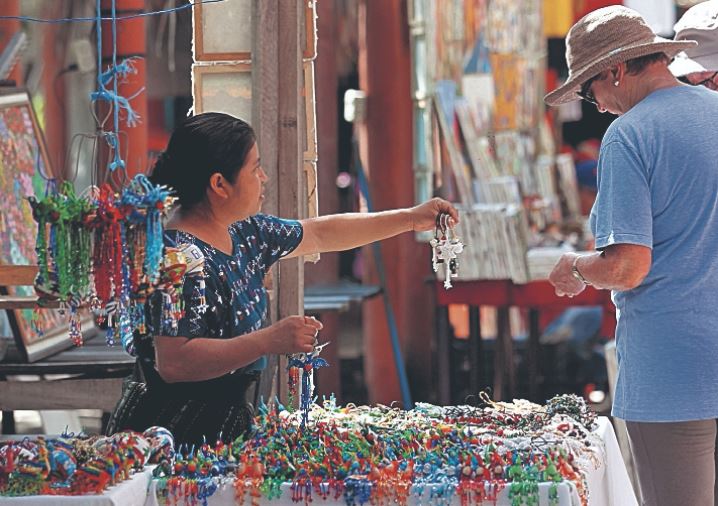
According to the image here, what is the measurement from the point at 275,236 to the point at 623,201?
881mm

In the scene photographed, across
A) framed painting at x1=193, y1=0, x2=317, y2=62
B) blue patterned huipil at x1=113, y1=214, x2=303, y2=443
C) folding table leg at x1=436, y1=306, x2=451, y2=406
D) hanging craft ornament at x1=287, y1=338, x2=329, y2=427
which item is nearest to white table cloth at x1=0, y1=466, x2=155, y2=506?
blue patterned huipil at x1=113, y1=214, x2=303, y2=443

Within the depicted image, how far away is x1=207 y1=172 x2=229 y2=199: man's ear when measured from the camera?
9.06 feet

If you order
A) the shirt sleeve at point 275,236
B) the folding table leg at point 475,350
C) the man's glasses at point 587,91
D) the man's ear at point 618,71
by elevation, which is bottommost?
the folding table leg at point 475,350

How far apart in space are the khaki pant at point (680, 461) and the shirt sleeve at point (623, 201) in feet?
1.31

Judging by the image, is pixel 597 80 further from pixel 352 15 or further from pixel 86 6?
pixel 352 15

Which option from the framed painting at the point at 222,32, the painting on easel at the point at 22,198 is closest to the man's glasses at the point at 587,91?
the framed painting at the point at 222,32

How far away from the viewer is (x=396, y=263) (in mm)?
7234

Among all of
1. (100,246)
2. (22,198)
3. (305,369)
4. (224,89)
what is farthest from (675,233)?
(22,198)

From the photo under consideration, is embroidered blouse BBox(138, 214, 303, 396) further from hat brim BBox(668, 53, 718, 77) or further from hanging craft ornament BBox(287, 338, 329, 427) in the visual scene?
hat brim BBox(668, 53, 718, 77)

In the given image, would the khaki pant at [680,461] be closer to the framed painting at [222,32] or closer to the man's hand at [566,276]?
the man's hand at [566,276]

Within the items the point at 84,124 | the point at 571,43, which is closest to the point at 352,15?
the point at 84,124

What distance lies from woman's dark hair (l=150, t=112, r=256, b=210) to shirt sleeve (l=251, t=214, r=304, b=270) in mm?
250

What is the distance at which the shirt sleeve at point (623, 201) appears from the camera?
8.35 feet

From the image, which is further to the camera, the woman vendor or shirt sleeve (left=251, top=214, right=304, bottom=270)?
shirt sleeve (left=251, top=214, right=304, bottom=270)
